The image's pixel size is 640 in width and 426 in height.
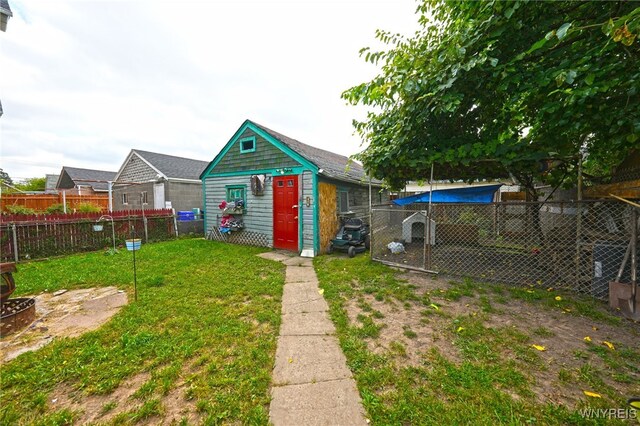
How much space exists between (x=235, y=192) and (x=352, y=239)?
526 centimetres

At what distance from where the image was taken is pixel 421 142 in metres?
4.88

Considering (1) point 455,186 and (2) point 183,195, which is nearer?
(2) point 183,195

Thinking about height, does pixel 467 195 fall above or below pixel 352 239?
above

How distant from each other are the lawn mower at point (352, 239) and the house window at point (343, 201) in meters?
1.21

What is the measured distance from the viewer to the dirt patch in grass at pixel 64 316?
9.07ft

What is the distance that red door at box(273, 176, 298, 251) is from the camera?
7902 millimetres

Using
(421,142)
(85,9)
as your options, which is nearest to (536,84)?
(421,142)

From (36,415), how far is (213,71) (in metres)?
11.0

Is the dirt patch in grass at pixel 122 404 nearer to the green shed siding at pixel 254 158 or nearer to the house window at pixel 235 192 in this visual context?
the green shed siding at pixel 254 158

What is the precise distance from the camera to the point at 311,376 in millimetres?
2188

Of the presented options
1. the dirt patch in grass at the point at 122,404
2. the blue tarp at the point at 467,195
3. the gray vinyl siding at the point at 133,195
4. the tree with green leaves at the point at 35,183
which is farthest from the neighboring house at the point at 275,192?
the tree with green leaves at the point at 35,183

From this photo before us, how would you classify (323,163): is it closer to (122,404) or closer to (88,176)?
(122,404)

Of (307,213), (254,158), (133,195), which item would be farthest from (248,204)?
(133,195)

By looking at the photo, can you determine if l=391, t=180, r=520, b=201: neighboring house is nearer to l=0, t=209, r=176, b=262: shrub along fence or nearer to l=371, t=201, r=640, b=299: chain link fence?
l=371, t=201, r=640, b=299: chain link fence
